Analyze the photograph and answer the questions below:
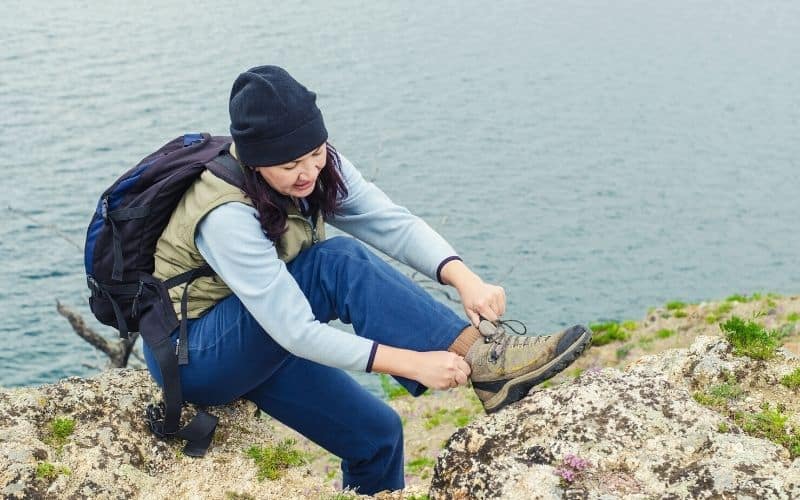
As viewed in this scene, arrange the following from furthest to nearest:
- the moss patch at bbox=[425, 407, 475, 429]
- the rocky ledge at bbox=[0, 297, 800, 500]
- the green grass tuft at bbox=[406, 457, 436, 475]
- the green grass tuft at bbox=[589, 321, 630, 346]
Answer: the green grass tuft at bbox=[589, 321, 630, 346] < the moss patch at bbox=[425, 407, 475, 429] < the green grass tuft at bbox=[406, 457, 436, 475] < the rocky ledge at bbox=[0, 297, 800, 500]

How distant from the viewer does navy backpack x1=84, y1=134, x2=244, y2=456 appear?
520 centimetres

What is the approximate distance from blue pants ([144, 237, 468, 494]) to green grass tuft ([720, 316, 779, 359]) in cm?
199

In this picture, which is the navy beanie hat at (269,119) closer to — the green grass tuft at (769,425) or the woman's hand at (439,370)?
the woman's hand at (439,370)

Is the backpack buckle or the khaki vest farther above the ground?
the khaki vest

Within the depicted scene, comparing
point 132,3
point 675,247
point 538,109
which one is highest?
point 132,3

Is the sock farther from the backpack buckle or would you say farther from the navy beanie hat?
the backpack buckle

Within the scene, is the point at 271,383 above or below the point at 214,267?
below

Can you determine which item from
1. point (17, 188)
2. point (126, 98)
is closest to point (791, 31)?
point (126, 98)

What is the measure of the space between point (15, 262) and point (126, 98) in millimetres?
11704

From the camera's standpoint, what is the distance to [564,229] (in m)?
28.5

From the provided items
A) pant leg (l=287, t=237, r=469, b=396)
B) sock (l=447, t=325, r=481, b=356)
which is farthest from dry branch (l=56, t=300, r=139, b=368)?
sock (l=447, t=325, r=481, b=356)

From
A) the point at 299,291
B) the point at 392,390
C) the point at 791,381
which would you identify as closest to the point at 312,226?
the point at 299,291

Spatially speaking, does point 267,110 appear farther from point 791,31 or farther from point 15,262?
point 791,31

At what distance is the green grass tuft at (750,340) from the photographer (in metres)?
5.62
